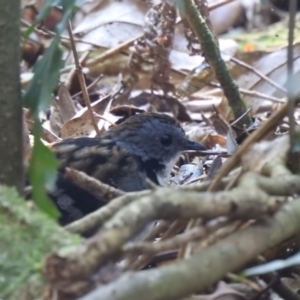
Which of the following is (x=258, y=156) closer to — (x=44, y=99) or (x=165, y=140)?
(x=44, y=99)

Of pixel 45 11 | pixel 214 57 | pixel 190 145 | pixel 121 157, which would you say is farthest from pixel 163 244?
pixel 214 57

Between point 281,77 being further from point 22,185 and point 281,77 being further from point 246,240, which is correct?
point 246,240

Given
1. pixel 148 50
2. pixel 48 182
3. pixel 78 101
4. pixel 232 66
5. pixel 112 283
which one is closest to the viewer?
pixel 112 283

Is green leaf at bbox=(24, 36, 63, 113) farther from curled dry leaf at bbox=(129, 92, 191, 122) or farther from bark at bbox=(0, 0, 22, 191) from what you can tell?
curled dry leaf at bbox=(129, 92, 191, 122)

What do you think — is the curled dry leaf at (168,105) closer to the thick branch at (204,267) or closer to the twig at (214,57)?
the twig at (214,57)

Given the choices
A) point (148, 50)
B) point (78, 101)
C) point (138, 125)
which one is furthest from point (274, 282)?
point (78, 101)

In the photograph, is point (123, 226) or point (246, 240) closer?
point (123, 226)

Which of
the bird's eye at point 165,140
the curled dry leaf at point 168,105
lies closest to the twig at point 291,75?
the bird's eye at point 165,140
